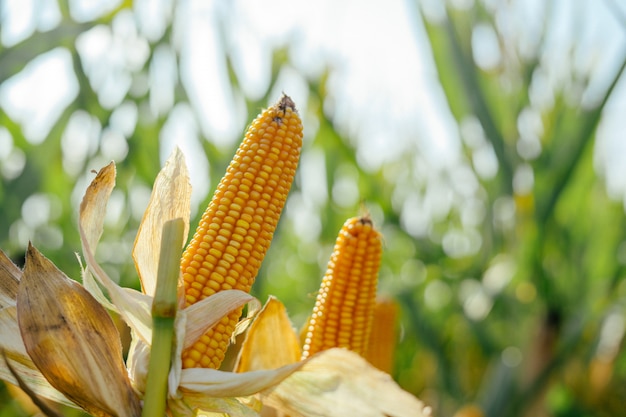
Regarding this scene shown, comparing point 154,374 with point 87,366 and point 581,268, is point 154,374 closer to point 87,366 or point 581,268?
point 87,366

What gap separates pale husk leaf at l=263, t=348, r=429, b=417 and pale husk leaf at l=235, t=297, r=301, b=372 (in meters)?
0.14

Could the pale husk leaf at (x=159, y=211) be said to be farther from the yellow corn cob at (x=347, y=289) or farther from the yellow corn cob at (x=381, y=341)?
the yellow corn cob at (x=381, y=341)

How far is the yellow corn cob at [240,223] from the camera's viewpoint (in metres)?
0.71

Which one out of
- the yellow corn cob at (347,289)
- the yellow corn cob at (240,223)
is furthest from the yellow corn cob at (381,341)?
the yellow corn cob at (240,223)

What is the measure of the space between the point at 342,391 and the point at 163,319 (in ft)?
0.54

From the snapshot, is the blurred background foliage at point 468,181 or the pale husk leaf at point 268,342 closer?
the pale husk leaf at point 268,342

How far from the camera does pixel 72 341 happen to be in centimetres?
66

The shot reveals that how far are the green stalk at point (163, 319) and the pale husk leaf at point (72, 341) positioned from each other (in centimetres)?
4

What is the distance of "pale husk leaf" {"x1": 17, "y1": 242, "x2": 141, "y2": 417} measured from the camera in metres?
0.65

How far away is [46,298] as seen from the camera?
661mm

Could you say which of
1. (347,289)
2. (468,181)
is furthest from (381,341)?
(468,181)

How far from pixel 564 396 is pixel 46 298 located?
291 cm

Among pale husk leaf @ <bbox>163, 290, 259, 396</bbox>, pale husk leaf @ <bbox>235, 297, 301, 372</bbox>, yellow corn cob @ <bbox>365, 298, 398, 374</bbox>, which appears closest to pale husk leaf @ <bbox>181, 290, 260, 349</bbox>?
pale husk leaf @ <bbox>163, 290, 259, 396</bbox>

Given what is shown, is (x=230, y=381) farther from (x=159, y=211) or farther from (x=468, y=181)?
(x=468, y=181)
